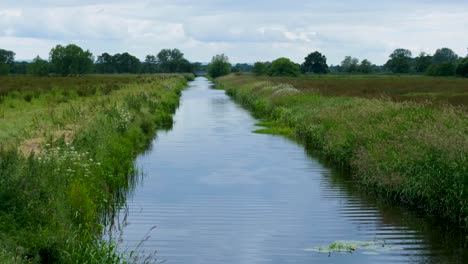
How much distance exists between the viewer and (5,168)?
35.7ft

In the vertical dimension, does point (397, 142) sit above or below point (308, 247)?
above

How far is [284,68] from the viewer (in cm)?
12250

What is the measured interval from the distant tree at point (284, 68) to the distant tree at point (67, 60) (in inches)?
1647

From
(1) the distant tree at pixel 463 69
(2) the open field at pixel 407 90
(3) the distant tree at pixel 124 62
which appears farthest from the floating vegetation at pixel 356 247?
(3) the distant tree at pixel 124 62

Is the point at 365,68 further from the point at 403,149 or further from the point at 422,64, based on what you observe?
the point at 403,149

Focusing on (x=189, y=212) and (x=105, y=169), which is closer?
(x=189, y=212)

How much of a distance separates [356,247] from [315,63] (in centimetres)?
13959

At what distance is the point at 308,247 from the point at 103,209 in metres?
4.41

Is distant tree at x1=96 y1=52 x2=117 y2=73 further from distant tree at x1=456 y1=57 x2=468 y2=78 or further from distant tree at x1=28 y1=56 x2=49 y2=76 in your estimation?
distant tree at x1=456 y1=57 x2=468 y2=78

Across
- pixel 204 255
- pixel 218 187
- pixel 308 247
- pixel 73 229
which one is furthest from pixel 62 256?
pixel 218 187

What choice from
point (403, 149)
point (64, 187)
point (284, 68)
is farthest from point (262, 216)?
point (284, 68)

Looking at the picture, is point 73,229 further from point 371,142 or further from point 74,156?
point 371,142

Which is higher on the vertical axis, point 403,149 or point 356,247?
point 403,149

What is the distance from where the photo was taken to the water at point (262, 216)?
473 inches
